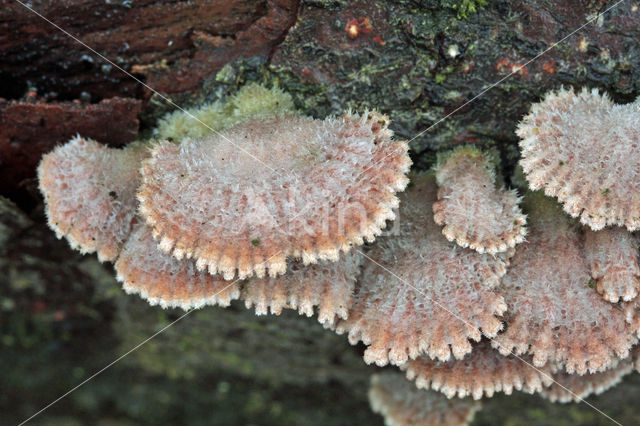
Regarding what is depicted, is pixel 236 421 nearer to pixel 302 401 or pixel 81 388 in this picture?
pixel 302 401

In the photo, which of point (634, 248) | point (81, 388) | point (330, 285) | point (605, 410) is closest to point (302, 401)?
point (81, 388)

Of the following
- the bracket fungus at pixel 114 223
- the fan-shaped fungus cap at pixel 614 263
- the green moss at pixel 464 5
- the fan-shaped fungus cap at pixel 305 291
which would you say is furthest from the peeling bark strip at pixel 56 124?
the fan-shaped fungus cap at pixel 614 263

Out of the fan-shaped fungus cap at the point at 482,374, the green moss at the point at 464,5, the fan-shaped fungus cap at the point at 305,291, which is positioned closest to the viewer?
the fan-shaped fungus cap at the point at 305,291

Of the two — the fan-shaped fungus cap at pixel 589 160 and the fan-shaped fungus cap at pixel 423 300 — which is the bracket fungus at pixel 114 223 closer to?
the fan-shaped fungus cap at pixel 423 300

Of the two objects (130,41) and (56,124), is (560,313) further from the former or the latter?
(56,124)

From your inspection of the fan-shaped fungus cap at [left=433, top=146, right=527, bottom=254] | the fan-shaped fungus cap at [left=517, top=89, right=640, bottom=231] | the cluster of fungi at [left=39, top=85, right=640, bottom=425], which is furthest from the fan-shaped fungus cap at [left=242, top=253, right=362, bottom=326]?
the fan-shaped fungus cap at [left=517, top=89, right=640, bottom=231]
